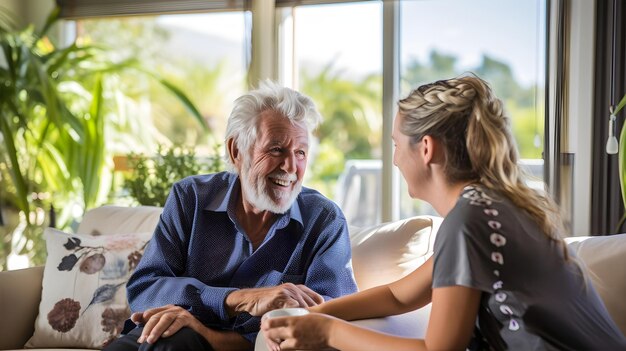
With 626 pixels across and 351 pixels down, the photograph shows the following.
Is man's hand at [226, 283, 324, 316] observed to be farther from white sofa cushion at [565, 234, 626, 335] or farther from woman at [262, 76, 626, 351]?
white sofa cushion at [565, 234, 626, 335]

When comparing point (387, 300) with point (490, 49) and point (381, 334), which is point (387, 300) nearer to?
point (381, 334)

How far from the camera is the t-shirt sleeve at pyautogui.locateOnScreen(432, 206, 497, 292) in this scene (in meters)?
1.37

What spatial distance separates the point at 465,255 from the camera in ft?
4.50

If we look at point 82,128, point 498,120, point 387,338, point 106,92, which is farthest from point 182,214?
point 106,92

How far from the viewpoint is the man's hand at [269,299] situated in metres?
1.86

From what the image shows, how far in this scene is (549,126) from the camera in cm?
329

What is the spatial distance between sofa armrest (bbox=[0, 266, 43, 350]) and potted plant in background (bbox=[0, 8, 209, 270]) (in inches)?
42.5

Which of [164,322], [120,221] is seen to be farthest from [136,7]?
[164,322]

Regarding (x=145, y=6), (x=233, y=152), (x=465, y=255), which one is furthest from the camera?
(x=145, y=6)

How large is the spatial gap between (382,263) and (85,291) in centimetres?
99

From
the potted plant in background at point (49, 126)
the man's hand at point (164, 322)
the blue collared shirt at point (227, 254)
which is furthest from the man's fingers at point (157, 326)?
the potted plant in background at point (49, 126)

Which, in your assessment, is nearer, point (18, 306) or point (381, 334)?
point (381, 334)

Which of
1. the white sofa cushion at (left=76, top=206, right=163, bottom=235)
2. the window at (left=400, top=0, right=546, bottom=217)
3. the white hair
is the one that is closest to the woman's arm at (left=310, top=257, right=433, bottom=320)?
the white hair

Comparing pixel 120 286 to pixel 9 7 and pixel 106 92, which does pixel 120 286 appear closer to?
pixel 106 92
